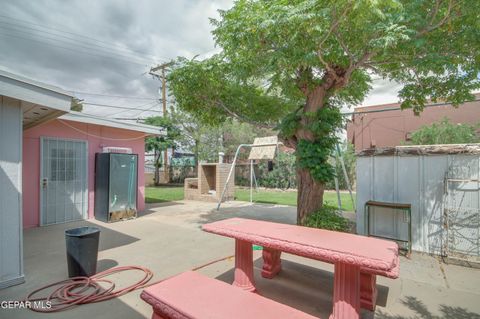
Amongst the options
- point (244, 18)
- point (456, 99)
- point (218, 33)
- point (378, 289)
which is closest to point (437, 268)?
point (378, 289)

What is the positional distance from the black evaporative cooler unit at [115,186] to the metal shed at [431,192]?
6323mm

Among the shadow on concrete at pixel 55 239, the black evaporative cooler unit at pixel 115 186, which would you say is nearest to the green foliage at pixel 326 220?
the shadow on concrete at pixel 55 239

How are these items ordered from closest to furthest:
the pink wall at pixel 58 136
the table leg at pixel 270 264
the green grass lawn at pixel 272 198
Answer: the table leg at pixel 270 264 → the pink wall at pixel 58 136 → the green grass lawn at pixel 272 198

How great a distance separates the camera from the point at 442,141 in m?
12.0

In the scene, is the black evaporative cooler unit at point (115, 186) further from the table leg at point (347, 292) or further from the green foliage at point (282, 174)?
the green foliage at point (282, 174)

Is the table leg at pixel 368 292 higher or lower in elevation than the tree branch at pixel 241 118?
lower

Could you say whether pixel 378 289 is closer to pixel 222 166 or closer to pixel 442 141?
pixel 222 166

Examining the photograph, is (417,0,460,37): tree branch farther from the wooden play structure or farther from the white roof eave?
the wooden play structure

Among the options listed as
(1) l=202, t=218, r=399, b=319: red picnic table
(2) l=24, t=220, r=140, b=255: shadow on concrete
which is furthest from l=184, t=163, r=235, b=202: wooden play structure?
(1) l=202, t=218, r=399, b=319: red picnic table

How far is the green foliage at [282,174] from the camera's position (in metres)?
15.9

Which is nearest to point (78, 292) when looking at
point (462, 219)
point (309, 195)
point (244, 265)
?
point (244, 265)

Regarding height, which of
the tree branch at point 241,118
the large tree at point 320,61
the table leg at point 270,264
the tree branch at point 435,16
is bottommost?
the table leg at point 270,264

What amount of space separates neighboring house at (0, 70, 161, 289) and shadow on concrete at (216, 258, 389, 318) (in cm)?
290

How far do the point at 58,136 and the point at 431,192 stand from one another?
8.86 metres
